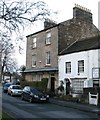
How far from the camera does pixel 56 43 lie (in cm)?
3594

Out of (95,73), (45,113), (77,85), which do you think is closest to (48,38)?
(77,85)

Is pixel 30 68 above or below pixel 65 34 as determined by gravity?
below

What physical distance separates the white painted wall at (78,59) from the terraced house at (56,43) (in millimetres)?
128

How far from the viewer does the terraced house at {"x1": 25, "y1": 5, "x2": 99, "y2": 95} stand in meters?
35.3

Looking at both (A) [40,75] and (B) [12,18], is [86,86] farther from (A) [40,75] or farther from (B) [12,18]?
(B) [12,18]

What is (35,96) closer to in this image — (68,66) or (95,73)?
(95,73)

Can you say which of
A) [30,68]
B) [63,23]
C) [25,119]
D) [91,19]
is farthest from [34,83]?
[25,119]

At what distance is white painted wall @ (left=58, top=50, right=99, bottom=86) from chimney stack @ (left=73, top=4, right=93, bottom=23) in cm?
742

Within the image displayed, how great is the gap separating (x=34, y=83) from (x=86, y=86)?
12150 millimetres

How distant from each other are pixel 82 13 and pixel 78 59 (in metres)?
10.6

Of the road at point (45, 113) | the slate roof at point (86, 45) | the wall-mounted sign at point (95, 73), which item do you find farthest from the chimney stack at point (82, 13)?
the road at point (45, 113)

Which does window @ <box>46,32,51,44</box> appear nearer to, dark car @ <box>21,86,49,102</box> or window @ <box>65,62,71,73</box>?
window @ <box>65,62,71,73</box>

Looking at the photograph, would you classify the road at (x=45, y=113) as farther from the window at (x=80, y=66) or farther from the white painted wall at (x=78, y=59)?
the window at (x=80, y=66)

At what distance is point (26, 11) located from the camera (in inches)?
506
